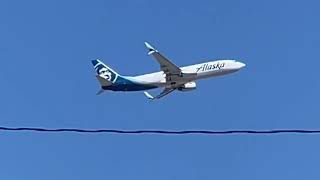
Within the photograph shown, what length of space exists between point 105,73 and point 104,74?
1.11 feet

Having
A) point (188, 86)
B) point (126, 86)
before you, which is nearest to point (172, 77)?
point (188, 86)

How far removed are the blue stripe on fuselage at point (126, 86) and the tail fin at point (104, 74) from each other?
695mm

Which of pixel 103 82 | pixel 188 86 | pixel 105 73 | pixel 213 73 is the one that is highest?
pixel 105 73

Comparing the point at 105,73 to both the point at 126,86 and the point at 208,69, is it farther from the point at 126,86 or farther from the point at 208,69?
A: the point at 208,69

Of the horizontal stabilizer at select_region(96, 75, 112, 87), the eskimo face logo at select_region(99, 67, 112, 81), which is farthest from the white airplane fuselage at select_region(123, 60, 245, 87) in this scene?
the eskimo face logo at select_region(99, 67, 112, 81)

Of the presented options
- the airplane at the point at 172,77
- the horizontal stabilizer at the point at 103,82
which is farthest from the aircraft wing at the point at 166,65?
the horizontal stabilizer at the point at 103,82

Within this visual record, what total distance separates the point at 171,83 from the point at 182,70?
156cm

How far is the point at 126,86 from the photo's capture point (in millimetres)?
71062

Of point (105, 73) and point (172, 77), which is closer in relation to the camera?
point (172, 77)

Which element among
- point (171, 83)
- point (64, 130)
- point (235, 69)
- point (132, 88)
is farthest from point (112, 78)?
point (64, 130)

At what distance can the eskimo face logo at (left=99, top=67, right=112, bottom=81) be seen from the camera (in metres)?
73.3

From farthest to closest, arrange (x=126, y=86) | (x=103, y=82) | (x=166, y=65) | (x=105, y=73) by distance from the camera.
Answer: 1. (x=105, y=73)
2. (x=103, y=82)
3. (x=126, y=86)
4. (x=166, y=65)

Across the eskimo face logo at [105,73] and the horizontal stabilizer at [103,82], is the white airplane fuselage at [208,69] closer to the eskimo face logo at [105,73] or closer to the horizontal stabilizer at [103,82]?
the horizontal stabilizer at [103,82]

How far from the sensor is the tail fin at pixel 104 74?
71938 millimetres
